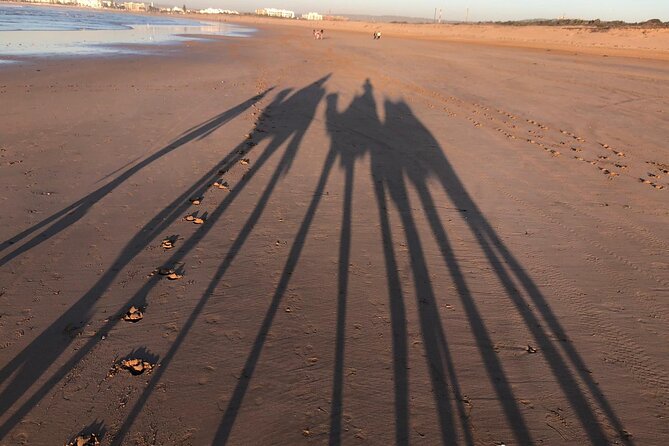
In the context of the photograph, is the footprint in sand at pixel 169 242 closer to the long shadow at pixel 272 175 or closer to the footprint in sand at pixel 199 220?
the long shadow at pixel 272 175

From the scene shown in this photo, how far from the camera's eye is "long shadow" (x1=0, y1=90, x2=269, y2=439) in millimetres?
2723

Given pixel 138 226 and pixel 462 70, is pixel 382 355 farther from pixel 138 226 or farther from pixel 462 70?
pixel 462 70

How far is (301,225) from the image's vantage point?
5.12 meters

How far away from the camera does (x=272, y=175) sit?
6.63 m

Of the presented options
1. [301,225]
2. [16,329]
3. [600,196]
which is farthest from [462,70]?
[16,329]

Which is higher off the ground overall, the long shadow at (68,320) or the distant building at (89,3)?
the distant building at (89,3)

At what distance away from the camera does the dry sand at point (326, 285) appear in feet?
8.85

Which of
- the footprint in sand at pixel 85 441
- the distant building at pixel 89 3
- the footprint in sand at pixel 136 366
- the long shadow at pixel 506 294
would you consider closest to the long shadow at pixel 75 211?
the footprint in sand at pixel 136 366

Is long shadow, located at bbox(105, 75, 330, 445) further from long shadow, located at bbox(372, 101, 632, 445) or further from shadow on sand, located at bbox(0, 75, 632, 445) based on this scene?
long shadow, located at bbox(372, 101, 632, 445)

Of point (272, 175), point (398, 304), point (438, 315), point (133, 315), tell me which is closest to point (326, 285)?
point (398, 304)

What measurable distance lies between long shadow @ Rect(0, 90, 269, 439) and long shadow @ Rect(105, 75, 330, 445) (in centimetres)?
57

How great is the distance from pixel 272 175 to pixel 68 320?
382cm

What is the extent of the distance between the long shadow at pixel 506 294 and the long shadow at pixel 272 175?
1.73m

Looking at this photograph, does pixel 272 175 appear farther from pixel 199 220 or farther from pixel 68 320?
pixel 68 320
